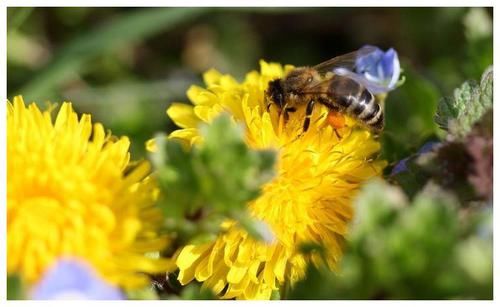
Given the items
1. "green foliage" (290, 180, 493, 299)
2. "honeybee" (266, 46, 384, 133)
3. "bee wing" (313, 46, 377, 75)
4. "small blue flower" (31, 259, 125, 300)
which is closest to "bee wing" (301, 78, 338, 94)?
"honeybee" (266, 46, 384, 133)

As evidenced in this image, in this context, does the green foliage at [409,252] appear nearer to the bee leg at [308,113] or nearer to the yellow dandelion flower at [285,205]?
the yellow dandelion flower at [285,205]

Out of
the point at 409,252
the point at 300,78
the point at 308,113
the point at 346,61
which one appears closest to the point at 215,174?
the point at 409,252

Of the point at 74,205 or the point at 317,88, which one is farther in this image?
the point at 317,88

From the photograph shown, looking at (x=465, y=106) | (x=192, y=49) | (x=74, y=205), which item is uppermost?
(x=192, y=49)

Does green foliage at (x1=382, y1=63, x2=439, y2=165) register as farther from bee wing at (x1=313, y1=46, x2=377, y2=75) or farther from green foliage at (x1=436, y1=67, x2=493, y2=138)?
green foliage at (x1=436, y1=67, x2=493, y2=138)

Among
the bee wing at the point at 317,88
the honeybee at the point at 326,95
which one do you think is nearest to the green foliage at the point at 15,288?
the honeybee at the point at 326,95

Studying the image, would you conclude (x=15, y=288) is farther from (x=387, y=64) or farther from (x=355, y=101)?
(x=387, y=64)
